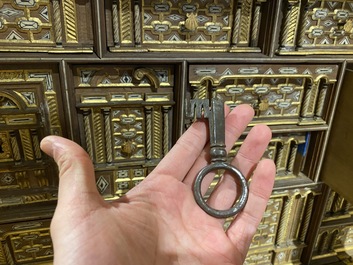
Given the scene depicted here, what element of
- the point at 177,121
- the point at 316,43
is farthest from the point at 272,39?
the point at 177,121

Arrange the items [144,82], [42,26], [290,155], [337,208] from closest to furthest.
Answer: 1. [42,26]
2. [144,82]
3. [290,155]
4. [337,208]

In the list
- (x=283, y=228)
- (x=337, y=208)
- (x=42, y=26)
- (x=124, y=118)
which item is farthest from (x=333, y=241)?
(x=42, y=26)

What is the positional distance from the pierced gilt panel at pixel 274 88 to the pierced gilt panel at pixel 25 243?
734 millimetres

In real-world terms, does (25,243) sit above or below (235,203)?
below

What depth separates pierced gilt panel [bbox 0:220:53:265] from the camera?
1.09 metres

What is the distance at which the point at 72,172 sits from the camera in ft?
2.07

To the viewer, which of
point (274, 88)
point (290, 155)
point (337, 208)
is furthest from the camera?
point (337, 208)

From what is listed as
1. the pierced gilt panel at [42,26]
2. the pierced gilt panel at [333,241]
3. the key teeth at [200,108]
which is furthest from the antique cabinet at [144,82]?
the pierced gilt panel at [333,241]

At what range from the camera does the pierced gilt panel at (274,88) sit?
3.44 feet

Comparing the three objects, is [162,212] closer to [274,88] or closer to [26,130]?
[26,130]

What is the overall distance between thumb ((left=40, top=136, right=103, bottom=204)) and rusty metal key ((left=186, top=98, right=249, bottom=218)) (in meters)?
0.30

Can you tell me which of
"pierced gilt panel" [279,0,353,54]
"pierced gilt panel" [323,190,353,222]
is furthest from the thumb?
"pierced gilt panel" [323,190,353,222]

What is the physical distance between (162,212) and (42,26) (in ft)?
2.05

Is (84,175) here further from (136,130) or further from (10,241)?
(10,241)
